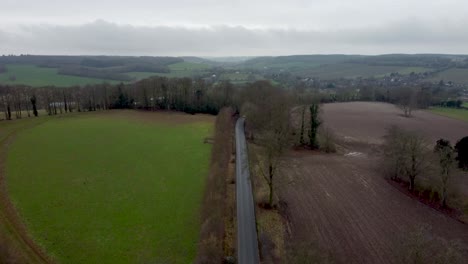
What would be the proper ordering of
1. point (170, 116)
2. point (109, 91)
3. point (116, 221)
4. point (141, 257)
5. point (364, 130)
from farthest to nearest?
point (109, 91)
point (170, 116)
point (364, 130)
point (116, 221)
point (141, 257)

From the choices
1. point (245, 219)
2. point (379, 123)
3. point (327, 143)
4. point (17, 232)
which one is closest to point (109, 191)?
point (17, 232)

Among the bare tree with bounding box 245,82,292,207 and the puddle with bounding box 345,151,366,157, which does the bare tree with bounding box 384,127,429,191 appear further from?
the bare tree with bounding box 245,82,292,207

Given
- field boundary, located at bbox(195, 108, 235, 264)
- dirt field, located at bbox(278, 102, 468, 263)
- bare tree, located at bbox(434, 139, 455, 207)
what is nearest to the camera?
field boundary, located at bbox(195, 108, 235, 264)

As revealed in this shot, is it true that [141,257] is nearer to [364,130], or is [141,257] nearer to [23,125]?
[23,125]

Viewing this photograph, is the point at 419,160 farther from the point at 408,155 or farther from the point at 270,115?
the point at 270,115

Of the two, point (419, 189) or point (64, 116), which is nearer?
point (419, 189)

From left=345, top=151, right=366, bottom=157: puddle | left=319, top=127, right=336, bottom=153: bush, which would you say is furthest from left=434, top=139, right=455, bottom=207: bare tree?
left=319, top=127, right=336, bottom=153: bush

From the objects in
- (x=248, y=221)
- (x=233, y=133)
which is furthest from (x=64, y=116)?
(x=248, y=221)
